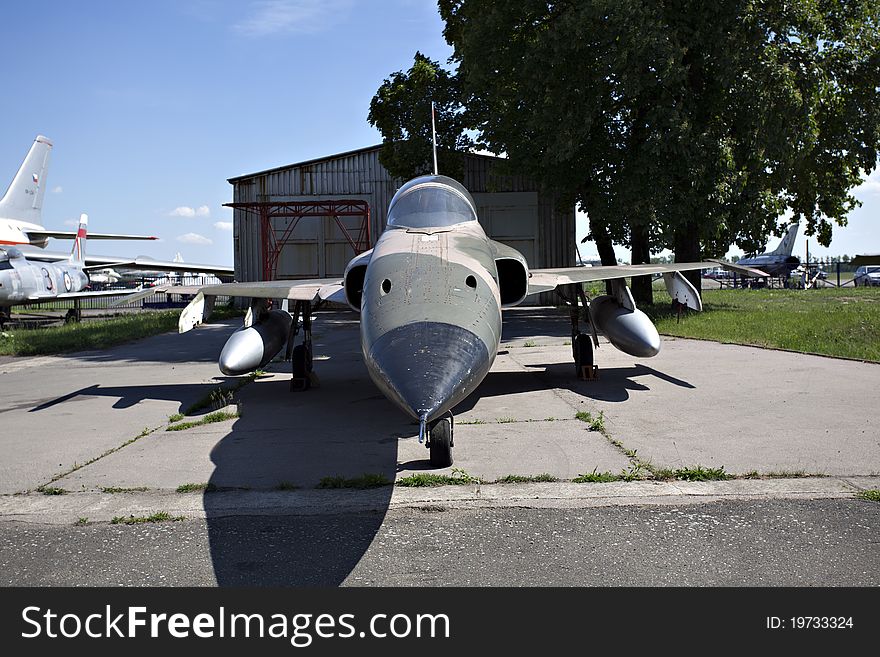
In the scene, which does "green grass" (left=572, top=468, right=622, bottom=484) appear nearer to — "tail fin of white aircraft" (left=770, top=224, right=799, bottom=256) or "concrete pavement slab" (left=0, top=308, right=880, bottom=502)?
"concrete pavement slab" (left=0, top=308, right=880, bottom=502)

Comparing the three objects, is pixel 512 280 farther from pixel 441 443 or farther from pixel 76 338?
pixel 76 338

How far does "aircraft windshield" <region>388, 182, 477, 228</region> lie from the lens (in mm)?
7785

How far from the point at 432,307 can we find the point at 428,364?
0.79 m

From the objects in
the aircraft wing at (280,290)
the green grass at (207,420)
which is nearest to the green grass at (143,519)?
the green grass at (207,420)

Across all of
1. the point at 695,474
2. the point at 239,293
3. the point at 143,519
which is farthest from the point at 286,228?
the point at 695,474

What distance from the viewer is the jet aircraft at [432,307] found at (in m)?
4.57

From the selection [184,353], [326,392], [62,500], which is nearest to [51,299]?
[184,353]

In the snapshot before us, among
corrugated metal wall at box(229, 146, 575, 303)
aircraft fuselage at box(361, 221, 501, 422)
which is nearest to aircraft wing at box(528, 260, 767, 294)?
aircraft fuselage at box(361, 221, 501, 422)

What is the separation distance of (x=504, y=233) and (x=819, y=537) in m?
26.6

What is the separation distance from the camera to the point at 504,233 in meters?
30.2

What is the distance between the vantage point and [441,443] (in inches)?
230

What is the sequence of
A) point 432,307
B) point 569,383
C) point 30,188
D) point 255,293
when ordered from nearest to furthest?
point 432,307
point 255,293
point 569,383
point 30,188

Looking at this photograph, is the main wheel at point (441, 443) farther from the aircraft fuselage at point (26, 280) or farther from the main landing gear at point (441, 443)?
the aircraft fuselage at point (26, 280)
